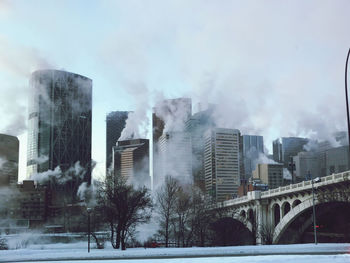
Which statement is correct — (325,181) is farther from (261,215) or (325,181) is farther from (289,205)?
(261,215)

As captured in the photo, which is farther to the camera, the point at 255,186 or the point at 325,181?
the point at 255,186

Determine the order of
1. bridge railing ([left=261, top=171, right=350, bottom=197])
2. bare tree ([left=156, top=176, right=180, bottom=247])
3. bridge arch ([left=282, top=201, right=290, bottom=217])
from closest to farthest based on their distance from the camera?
bridge railing ([left=261, top=171, right=350, bottom=197])
bridge arch ([left=282, top=201, right=290, bottom=217])
bare tree ([left=156, top=176, right=180, bottom=247])

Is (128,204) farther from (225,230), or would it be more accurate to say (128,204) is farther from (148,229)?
(148,229)

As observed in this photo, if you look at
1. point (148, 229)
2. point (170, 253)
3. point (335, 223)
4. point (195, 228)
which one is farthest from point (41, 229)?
point (170, 253)

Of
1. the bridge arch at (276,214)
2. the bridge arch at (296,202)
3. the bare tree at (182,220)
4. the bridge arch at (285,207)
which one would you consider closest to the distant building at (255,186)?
the bare tree at (182,220)

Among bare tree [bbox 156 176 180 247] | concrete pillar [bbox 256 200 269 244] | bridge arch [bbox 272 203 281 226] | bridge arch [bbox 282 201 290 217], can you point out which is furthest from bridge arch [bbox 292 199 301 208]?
bare tree [bbox 156 176 180 247]

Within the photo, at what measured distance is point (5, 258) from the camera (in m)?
38.5

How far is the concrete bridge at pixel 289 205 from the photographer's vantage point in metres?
49.7

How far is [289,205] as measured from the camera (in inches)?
2621

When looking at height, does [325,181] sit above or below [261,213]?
above

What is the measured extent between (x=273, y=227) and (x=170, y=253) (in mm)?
32570

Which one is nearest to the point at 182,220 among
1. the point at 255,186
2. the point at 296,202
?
the point at 296,202

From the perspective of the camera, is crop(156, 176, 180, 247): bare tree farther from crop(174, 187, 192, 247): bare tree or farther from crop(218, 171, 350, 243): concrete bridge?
crop(218, 171, 350, 243): concrete bridge

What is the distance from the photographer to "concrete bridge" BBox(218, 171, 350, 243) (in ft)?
163
